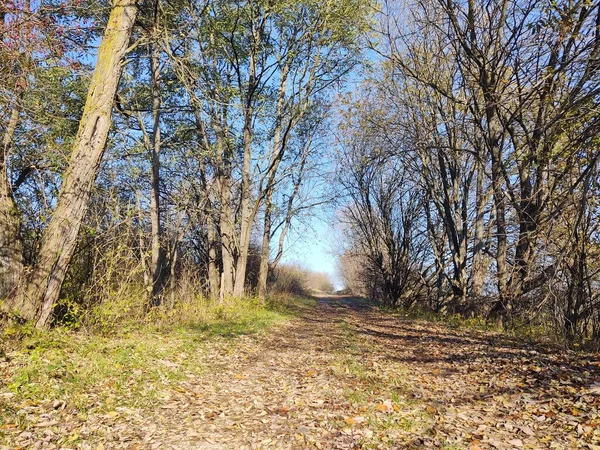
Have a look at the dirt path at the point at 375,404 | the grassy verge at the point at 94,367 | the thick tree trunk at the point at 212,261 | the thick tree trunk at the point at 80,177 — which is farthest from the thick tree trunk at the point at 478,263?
the thick tree trunk at the point at 80,177

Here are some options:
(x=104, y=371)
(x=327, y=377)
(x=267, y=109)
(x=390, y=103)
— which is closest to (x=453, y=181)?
(x=390, y=103)

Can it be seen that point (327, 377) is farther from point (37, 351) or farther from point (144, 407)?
point (37, 351)

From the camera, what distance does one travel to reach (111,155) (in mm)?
10297

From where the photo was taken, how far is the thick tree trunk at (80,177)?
18.5 feet

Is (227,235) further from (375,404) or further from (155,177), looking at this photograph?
(375,404)

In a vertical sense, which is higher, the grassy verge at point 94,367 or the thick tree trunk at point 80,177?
the thick tree trunk at point 80,177

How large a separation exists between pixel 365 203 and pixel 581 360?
Result: 16008 mm

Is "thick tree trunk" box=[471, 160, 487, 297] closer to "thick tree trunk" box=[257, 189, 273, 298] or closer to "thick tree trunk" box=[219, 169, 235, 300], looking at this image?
"thick tree trunk" box=[257, 189, 273, 298]

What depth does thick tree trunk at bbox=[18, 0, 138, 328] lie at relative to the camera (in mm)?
5648

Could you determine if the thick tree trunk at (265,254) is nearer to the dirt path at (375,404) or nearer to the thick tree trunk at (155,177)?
the thick tree trunk at (155,177)

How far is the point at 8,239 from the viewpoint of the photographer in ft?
20.2

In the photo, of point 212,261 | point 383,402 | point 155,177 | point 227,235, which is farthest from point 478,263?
point 155,177

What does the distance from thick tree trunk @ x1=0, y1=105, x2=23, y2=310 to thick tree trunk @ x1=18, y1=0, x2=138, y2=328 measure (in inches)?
18.4

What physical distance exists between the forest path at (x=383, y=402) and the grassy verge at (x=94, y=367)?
0.37m
